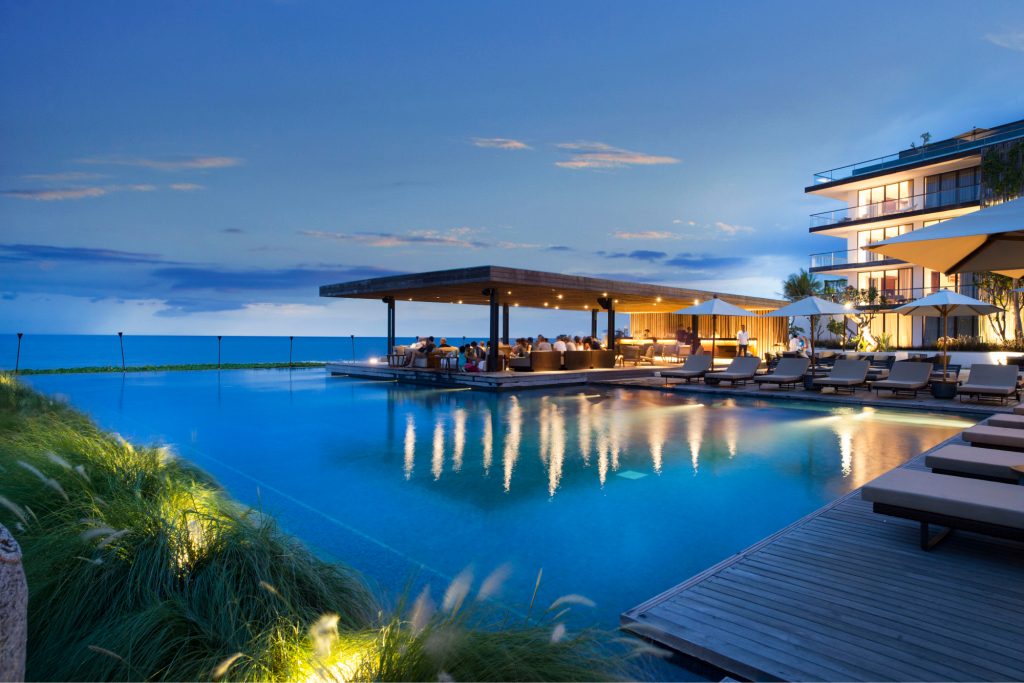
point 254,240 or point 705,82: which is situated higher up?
point 705,82

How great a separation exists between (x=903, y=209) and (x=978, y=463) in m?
30.3

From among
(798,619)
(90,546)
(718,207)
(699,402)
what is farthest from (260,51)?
(718,207)

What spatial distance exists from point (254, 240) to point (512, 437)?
94.1 feet

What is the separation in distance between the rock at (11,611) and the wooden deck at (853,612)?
249 centimetres

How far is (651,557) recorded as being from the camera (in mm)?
4078

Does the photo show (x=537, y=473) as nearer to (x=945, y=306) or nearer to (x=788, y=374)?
(x=788, y=374)

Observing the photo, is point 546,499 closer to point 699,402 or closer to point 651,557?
point 651,557

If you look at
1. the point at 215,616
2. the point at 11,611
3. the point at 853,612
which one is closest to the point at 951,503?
the point at 853,612

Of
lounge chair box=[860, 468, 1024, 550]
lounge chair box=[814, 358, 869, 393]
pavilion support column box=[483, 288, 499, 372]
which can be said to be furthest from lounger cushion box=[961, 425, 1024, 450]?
pavilion support column box=[483, 288, 499, 372]

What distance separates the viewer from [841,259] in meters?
31.5

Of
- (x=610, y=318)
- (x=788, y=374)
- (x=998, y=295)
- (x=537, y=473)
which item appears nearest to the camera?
(x=537, y=473)

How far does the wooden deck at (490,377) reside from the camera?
1609 cm

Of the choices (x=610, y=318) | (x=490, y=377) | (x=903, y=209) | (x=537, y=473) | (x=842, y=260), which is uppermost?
(x=903, y=209)

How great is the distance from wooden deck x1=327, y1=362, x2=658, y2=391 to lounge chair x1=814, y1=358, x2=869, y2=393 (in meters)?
6.30
